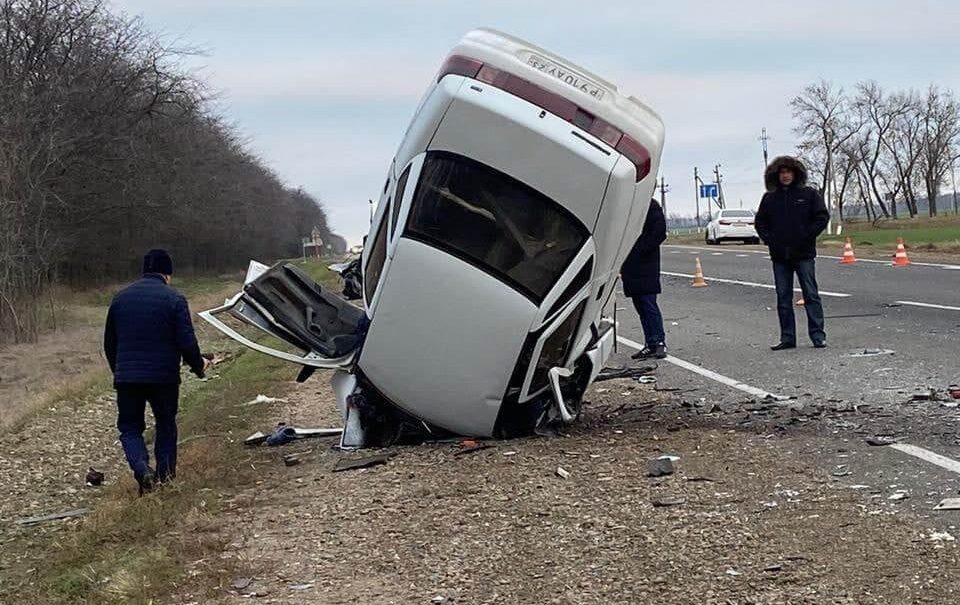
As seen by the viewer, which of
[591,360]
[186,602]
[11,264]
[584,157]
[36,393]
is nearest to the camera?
[186,602]

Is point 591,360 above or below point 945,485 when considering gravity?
above

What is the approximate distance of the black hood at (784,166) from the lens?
1027cm

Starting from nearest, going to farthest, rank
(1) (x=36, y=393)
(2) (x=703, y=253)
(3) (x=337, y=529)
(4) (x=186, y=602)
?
(4) (x=186, y=602), (3) (x=337, y=529), (1) (x=36, y=393), (2) (x=703, y=253)

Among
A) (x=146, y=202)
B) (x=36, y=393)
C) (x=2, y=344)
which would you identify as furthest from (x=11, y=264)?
(x=146, y=202)

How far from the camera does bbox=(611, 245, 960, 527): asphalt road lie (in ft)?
18.8

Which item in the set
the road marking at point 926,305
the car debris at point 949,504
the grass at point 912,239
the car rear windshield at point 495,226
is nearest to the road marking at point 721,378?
the car rear windshield at point 495,226

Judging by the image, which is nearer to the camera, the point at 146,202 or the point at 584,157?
the point at 584,157

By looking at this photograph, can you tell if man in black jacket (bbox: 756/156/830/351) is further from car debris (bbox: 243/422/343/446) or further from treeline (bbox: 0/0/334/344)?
treeline (bbox: 0/0/334/344)

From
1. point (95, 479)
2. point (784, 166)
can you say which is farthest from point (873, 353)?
point (95, 479)

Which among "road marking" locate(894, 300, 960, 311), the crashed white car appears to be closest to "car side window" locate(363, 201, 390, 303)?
the crashed white car

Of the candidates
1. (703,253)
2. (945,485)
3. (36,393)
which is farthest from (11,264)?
(945,485)

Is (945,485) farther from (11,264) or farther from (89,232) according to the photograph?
(89,232)

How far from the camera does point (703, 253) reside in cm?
3200

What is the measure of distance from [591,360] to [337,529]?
2547mm
